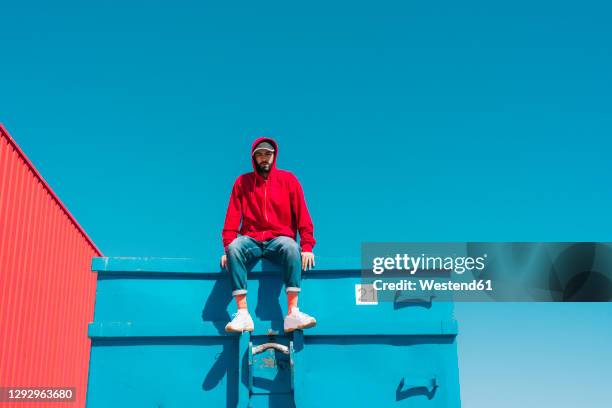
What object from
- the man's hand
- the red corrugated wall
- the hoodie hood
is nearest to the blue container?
the man's hand

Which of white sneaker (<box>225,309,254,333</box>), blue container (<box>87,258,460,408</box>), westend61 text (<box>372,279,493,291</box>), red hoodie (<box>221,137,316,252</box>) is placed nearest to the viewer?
white sneaker (<box>225,309,254,333</box>)

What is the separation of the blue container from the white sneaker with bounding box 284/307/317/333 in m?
0.15

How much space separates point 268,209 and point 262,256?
47 centimetres

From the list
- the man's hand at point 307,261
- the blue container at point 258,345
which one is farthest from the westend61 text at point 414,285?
the man's hand at point 307,261

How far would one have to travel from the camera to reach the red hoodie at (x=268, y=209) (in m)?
4.53

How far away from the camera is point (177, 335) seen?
409 cm

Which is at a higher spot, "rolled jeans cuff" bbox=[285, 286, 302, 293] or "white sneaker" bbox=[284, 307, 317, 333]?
"rolled jeans cuff" bbox=[285, 286, 302, 293]

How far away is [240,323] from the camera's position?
3.89 m

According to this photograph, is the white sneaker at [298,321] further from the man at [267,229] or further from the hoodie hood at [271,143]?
the hoodie hood at [271,143]

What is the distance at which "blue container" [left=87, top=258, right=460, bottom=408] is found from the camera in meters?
4.00

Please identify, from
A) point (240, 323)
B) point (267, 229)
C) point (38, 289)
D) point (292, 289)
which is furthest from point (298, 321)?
point (38, 289)

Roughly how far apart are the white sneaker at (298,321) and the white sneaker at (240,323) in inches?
10.0

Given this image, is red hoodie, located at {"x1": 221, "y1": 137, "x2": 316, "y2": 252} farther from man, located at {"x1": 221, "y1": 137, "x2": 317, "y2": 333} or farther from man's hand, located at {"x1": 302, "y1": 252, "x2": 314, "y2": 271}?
man's hand, located at {"x1": 302, "y1": 252, "x2": 314, "y2": 271}

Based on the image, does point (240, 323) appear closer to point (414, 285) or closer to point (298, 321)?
point (298, 321)
